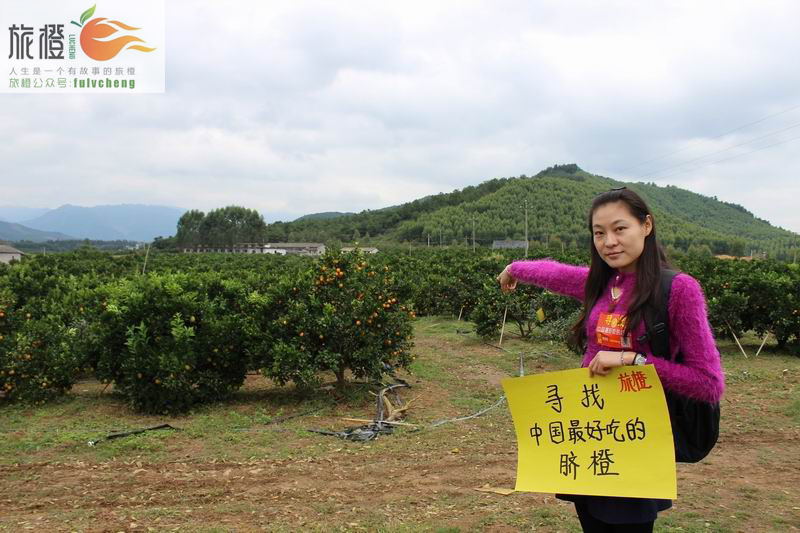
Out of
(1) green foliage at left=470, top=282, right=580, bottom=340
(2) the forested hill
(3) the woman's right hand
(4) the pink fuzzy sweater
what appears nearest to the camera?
(4) the pink fuzzy sweater

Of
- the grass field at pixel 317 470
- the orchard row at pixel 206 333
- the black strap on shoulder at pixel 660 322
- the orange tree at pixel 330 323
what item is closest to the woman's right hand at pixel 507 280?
the black strap on shoulder at pixel 660 322

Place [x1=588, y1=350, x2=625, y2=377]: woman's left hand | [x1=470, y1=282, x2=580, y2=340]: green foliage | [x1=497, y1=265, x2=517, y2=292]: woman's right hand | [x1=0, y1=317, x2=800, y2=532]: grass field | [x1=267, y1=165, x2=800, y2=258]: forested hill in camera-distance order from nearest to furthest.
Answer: [x1=588, y1=350, x2=625, y2=377]: woman's left hand
[x1=497, y1=265, x2=517, y2=292]: woman's right hand
[x1=0, y1=317, x2=800, y2=532]: grass field
[x1=470, y1=282, x2=580, y2=340]: green foliage
[x1=267, y1=165, x2=800, y2=258]: forested hill

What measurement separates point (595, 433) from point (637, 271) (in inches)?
23.5

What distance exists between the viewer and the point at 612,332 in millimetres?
1895

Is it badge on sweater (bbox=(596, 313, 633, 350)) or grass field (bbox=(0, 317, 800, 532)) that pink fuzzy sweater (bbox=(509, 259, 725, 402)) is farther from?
grass field (bbox=(0, 317, 800, 532))

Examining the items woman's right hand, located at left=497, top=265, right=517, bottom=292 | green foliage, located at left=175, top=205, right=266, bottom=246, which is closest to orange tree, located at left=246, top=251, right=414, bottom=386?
woman's right hand, located at left=497, top=265, right=517, bottom=292

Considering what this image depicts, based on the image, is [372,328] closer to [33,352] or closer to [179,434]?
[179,434]

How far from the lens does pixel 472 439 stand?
5.92m

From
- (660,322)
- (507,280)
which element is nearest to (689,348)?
(660,322)

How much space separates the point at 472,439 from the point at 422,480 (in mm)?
1335

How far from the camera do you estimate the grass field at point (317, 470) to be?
3957 millimetres

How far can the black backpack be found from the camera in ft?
5.77

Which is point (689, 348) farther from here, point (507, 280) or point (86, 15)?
point (86, 15)

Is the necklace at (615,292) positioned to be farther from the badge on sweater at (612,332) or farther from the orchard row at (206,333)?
the orchard row at (206,333)
